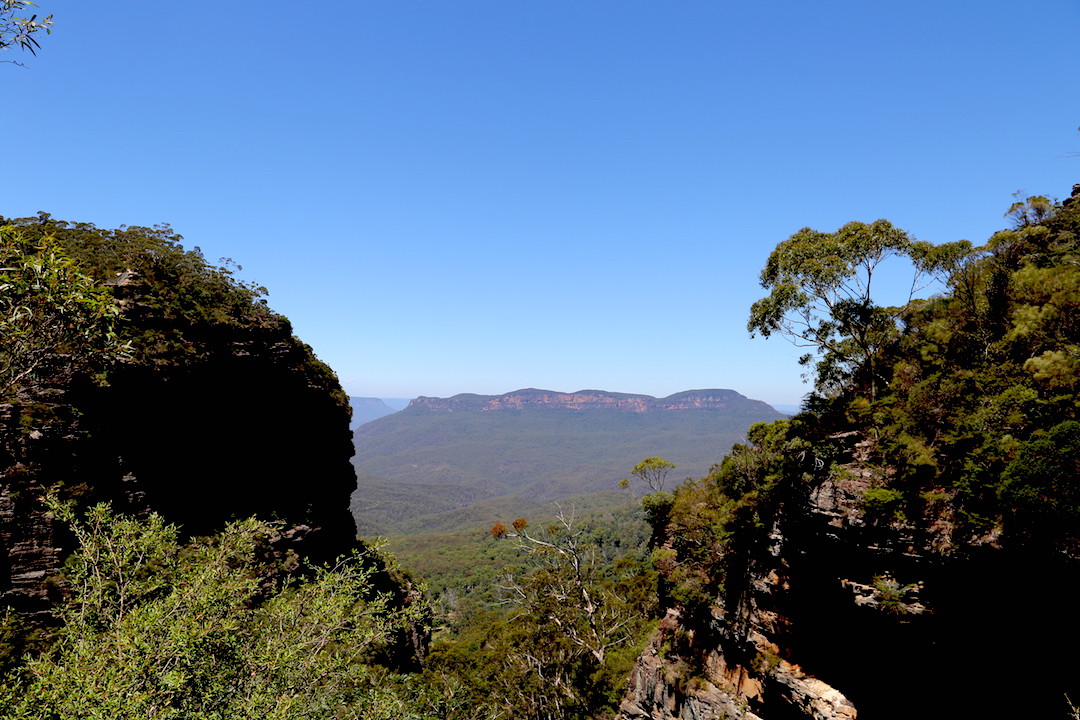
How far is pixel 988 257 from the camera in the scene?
2031 cm

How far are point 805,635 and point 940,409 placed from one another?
1041 centimetres

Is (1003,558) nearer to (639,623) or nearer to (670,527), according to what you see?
(670,527)

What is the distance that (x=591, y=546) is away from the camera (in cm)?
3481

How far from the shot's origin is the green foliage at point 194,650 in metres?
7.64

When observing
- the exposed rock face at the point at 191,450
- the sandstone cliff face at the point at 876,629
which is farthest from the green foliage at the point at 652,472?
the exposed rock face at the point at 191,450

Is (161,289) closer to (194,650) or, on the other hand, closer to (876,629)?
(194,650)

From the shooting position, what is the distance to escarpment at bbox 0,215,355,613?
1872cm

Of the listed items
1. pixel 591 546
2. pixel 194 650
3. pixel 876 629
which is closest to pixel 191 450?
pixel 194 650

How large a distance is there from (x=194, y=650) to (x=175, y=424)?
23730 mm

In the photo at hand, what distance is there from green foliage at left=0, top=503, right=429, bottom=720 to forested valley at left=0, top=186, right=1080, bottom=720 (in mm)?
76

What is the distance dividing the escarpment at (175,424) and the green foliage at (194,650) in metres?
8.15

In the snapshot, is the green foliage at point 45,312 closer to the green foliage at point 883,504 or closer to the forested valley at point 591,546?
the forested valley at point 591,546

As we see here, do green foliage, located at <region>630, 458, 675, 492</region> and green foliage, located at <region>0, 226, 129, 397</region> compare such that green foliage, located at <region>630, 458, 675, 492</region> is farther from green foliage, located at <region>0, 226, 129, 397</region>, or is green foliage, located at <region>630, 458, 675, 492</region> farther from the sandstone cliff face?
green foliage, located at <region>0, 226, 129, 397</region>

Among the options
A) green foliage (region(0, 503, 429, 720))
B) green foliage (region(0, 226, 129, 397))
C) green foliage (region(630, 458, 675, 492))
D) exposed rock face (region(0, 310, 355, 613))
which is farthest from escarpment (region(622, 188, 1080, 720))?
exposed rock face (region(0, 310, 355, 613))
